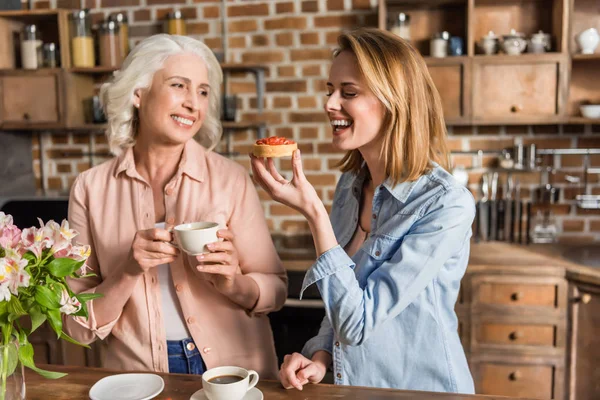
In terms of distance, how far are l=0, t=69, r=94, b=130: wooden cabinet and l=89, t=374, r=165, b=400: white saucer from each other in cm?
206

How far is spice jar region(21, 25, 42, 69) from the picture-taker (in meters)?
3.09

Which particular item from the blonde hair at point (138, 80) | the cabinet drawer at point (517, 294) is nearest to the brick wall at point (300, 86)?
the cabinet drawer at point (517, 294)

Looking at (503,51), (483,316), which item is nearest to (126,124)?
(483,316)

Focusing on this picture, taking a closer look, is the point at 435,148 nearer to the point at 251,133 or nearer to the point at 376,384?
the point at 376,384

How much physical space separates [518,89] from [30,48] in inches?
95.9

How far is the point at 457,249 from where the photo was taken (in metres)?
1.34

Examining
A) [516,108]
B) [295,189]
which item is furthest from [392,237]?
[516,108]

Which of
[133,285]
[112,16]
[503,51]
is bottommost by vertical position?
[133,285]

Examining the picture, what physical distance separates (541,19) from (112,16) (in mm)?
2127

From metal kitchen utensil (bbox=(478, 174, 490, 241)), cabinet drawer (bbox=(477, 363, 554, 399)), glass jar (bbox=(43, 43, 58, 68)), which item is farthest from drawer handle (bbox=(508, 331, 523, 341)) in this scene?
glass jar (bbox=(43, 43, 58, 68))

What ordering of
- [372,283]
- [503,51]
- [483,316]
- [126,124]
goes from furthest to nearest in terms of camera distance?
[503,51], [483,316], [126,124], [372,283]

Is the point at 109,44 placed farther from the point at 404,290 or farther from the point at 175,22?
the point at 404,290

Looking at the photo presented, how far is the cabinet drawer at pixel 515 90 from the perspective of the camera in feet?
8.96

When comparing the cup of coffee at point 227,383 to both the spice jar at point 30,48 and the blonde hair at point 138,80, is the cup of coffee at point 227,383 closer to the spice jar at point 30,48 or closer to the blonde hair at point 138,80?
the blonde hair at point 138,80
